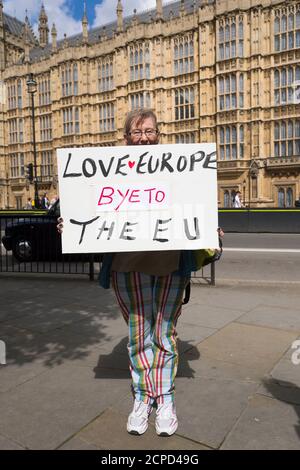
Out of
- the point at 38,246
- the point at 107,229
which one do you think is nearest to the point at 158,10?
the point at 38,246

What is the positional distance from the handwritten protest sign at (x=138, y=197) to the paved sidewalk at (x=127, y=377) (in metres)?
1.10

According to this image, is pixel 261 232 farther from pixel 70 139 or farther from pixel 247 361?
pixel 70 139

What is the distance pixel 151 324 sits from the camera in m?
2.51

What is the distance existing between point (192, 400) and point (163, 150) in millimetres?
1708

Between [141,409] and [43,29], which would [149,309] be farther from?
[43,29]

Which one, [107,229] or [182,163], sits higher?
[182,163]

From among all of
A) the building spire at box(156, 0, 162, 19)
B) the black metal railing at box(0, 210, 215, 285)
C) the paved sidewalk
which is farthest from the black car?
the building spire at box(156, 0, 162, 19)

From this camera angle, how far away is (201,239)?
241 cm

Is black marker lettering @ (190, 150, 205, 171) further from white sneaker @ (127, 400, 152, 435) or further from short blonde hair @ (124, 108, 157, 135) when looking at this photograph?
white sneaker @ (127, 400, 152, 435)

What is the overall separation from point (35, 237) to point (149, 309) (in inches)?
298

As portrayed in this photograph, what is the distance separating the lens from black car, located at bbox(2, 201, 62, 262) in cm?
897

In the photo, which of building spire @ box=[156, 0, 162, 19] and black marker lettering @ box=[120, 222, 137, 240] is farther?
building spire @ box=[156, 0, 162, 19]

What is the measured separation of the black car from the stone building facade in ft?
86.6

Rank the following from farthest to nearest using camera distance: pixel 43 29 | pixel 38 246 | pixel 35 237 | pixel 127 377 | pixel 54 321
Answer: pixel 43 29
pixel 35 237
pixel 38 246
pixel 54 321
pixel 127 377
